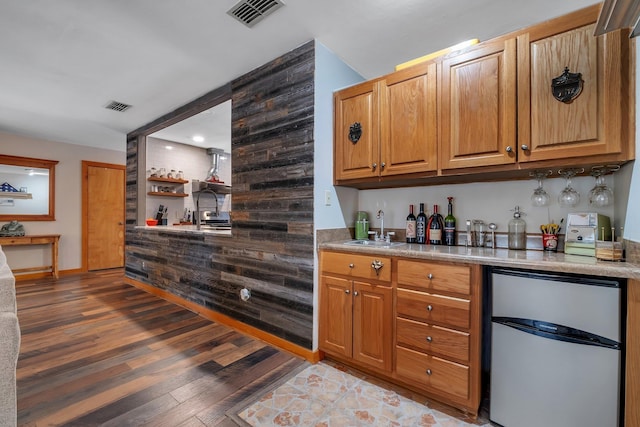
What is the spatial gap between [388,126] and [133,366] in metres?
2.56

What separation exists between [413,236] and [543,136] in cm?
108

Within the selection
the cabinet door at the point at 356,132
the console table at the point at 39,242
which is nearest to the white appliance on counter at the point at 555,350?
the cabinet door at the point at 356,132

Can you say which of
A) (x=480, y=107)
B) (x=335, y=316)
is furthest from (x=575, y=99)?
(x=335, y=316)

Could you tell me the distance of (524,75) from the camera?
1649 millimetres

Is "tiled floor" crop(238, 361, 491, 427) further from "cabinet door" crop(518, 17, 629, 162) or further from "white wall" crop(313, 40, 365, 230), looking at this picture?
"cabinet door" crop(518, 17, 629, 162)

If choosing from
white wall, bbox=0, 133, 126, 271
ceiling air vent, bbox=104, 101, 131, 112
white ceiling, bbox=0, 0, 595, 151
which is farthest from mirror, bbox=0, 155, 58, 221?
ceiling air vent, bbox=104, 101, 131, 112

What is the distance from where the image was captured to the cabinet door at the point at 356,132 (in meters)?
2.23

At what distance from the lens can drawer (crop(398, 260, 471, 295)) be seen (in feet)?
5.35

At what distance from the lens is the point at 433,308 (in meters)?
1.73

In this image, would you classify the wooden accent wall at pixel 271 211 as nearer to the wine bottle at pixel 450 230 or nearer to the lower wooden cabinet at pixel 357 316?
the lower wooden cabinet at pixel 357 316

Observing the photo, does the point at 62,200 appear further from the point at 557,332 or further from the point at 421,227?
the point at 557,332

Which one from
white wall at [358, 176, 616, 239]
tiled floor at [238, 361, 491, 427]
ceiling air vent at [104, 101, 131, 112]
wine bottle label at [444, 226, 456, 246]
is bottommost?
tiled floor at [238, 361, 491, 427]

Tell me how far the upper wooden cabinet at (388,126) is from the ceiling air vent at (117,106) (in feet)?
9.09

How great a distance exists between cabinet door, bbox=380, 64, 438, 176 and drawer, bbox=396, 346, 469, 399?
3.92 feet
